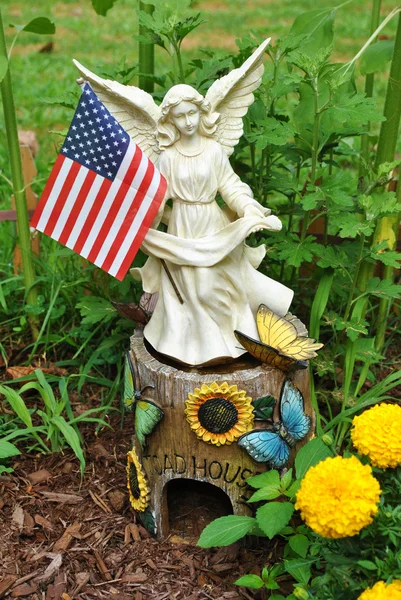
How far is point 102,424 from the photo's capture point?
3.13 metres

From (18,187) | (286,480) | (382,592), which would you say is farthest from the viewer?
(18,187)

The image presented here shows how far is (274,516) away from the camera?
7.08ft

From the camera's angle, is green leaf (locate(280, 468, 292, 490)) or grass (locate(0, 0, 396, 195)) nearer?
green leaf (locate(280, 468, 292, 490))

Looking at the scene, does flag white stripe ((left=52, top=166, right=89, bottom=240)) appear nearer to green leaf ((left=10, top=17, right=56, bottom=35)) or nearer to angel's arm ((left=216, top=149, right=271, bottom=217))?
angel's arm ((left=216, top=149, right=271, bottom=217))

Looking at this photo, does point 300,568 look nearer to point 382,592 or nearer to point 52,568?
point 382,592

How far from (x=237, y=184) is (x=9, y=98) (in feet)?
4.16

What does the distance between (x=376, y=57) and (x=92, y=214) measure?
141 cm

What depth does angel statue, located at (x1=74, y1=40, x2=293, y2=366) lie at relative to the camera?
2.36m

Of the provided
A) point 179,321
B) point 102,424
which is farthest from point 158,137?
point 102,424

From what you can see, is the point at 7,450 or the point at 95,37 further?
the point at 95,37

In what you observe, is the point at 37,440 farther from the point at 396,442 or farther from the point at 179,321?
the point at 396,442

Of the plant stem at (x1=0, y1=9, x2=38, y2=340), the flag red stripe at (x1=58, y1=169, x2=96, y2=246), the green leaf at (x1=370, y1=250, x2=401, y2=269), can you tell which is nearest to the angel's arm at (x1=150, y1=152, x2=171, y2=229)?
the flag red stripe at (x1=58, y1=169, x2=96, y2=246)

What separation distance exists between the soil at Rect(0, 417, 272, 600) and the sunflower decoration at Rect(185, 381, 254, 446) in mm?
457

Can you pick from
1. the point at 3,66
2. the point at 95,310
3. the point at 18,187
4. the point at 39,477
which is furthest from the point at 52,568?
the point at 3,66
